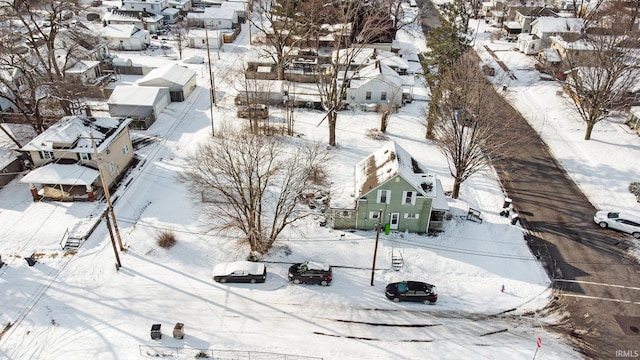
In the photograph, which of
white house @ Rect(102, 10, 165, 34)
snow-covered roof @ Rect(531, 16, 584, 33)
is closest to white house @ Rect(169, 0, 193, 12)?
white house @ Rect(102, 10, 165, 34)

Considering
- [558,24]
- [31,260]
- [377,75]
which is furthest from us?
[558,24]

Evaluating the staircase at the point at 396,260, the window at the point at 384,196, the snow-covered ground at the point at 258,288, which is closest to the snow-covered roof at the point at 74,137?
the snow-covered ground at the point at 258,288

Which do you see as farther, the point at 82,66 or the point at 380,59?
the point at 380,59

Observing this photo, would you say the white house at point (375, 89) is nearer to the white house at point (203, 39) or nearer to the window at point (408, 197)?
the window at point (408, 197)

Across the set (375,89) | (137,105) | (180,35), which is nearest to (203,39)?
(180,35)

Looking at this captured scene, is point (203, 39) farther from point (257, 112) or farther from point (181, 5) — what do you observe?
point (257, 112)

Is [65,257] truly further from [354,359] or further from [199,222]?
[354,359]
